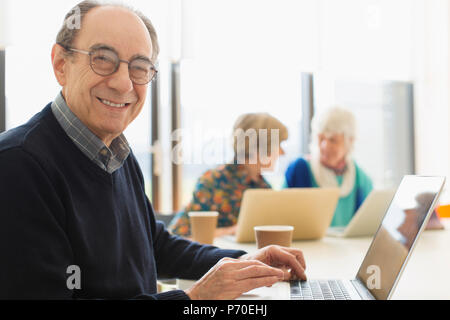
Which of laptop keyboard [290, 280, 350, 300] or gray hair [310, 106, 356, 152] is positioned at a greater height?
gray hair [310, 106, 356, 152]

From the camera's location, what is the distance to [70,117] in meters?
0.98

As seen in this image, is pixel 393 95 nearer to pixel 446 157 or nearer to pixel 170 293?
pixel 446 157

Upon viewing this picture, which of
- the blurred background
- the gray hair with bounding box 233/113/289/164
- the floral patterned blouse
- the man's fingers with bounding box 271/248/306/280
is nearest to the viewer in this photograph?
the man's fingers with bounding box 271/248/306/280

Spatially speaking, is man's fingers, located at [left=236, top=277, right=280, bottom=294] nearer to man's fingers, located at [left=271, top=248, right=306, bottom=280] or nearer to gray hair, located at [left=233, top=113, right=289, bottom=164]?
man's fingers, located at [left=271, top=248, right=306, bottom=280]

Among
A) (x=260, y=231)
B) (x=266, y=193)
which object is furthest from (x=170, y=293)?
(x=266, y=193)

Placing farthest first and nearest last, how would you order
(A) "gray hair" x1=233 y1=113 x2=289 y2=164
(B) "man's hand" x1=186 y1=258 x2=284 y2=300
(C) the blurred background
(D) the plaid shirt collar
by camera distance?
1. (C) the blurred background
2. (A) "gray hair" x1=233 y1=113 x2=289 y2=164
3. (D) the plaid shirt collar
4. (B) "man's hand" x1=186 y1=258 x2=284 y2=300

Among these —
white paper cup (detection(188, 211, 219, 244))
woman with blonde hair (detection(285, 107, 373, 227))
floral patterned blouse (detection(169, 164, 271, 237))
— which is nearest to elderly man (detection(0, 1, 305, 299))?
white paper cup (detection(188, 211, 219, 244))

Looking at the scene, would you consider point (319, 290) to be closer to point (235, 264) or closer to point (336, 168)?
point (235, 264)

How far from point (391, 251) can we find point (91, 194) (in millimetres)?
654

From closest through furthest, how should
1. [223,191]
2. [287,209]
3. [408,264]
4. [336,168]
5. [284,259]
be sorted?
[284,259]
[408,264]
[287,209]
[223,191]
[336,168]

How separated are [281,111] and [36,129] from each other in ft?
10.3

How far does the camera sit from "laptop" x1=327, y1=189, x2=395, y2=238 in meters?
1.77

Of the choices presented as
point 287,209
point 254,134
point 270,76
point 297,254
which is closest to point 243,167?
point 254,134

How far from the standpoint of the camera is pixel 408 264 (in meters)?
1.36
